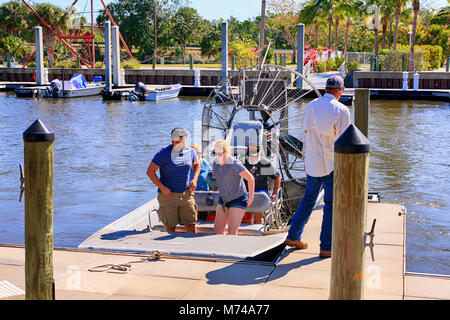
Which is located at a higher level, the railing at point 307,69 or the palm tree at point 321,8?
the palm tree at point 321,8

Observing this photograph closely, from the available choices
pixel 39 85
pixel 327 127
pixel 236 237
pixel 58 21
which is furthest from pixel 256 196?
pixel 58 21

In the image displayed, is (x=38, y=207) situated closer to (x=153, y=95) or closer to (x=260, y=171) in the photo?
(x=260, y=171)

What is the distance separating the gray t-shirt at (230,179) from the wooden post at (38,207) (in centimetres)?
286

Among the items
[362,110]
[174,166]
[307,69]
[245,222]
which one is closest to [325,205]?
[174,166]

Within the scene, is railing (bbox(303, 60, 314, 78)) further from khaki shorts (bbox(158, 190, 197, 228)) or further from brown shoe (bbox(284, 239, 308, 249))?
brown shoe (bbox(284, 239, 308, 249))

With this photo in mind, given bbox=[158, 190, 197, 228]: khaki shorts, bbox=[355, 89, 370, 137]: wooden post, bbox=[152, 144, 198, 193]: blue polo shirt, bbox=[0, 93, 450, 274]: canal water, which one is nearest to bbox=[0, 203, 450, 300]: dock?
bbox=[158, 190, 197, 228]: khaki shorts

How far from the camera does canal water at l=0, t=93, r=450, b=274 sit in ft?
37.5

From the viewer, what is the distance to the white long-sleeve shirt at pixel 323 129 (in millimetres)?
6242

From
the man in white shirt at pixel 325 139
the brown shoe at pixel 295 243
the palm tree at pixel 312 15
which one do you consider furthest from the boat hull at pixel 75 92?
the man in white shirt at pixel 325 139

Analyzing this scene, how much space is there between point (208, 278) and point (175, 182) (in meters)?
1.91

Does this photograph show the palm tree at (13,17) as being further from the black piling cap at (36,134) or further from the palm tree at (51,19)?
the black piling cap at (36,134)

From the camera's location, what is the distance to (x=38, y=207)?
187 inches

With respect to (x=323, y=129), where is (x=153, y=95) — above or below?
below
